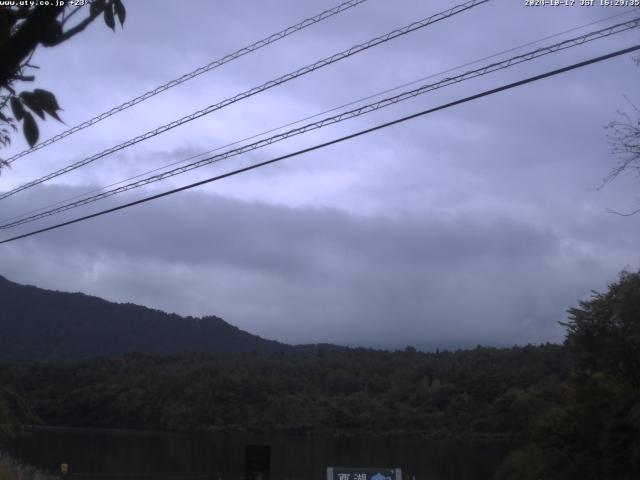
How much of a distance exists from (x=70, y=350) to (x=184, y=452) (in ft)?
263

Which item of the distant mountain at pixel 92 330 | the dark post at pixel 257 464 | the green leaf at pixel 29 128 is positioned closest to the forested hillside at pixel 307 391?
the distant mountain at pixel 92 330

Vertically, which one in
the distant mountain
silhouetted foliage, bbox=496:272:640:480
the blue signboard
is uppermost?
the distant mountain

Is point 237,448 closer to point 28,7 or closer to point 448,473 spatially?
point 448,473

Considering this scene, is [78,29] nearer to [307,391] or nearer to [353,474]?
[353,474]

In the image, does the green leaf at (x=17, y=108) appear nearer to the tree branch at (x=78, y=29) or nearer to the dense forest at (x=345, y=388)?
the tree branch at (x=78, y=29)

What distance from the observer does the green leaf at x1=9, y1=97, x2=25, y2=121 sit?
4.22m

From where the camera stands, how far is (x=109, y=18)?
4.57 metres

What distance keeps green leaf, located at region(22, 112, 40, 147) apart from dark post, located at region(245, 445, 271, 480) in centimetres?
1163

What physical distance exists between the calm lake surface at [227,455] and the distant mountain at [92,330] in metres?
45.8

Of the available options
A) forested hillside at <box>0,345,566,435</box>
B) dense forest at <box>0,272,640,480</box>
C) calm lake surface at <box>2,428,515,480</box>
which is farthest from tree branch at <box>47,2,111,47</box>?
forested hillside at <box>0,345,566,435</box>

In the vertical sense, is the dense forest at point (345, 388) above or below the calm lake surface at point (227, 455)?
above

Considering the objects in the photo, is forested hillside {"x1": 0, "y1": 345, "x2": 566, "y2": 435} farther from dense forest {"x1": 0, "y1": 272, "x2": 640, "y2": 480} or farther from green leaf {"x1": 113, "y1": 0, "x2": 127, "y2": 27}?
green leaf {"x1": 113, "y1": 0, "x2": 127, "y2": 27}

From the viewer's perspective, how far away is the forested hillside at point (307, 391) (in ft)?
203

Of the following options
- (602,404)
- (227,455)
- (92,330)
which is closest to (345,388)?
(227,455)
